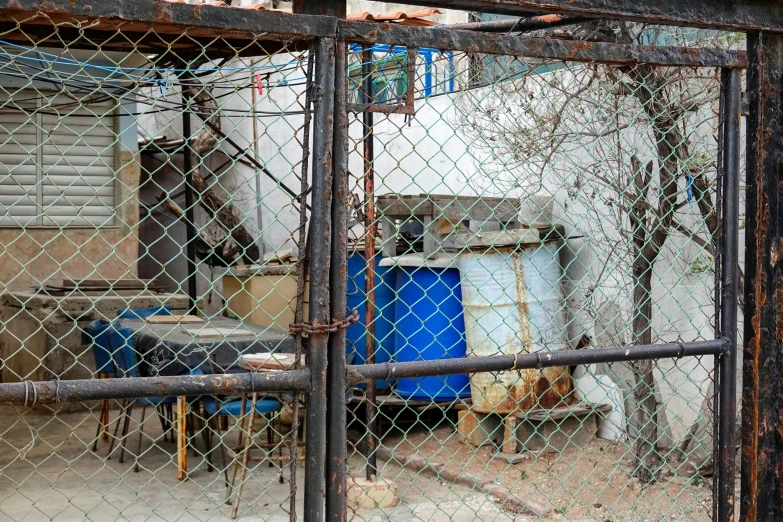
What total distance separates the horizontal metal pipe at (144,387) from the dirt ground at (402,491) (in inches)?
91.7

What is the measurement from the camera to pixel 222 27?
2.27 m

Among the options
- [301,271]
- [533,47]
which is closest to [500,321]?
[533,47]

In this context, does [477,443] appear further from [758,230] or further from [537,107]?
[758,230]

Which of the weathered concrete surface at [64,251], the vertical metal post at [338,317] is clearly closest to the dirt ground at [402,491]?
the vertical metal post at [338,317]

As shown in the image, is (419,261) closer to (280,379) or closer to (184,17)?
(280,379)

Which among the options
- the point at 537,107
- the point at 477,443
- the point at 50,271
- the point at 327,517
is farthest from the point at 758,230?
the point at 50,271

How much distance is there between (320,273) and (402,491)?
378cm

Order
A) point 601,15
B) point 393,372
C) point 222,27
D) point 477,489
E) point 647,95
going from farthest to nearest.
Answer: point 477,489, point 647,95, point 601,15, point 393,372, point 222,27

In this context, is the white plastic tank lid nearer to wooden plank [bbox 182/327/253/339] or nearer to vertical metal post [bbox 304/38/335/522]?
wooden plank [bbox 182/327/253/339]

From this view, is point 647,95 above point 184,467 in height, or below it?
above

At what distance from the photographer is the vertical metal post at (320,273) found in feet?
7.80

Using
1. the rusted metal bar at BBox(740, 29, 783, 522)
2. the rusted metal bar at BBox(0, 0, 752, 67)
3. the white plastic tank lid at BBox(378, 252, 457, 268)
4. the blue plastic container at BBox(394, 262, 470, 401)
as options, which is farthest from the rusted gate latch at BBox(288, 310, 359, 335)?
the blue plastic container at BBox(394, 262, 470, 401)

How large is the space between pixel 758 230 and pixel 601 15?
0.99 meters

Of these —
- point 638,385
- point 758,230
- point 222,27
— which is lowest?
point 638,385
